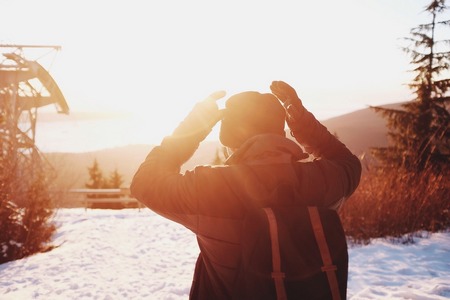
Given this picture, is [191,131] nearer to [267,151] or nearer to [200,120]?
[200,120]

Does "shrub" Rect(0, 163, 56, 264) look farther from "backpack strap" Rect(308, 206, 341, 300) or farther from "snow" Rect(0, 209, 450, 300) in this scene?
"backpack strap" Rect(308, 206, 341, 300)

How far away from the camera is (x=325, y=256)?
1237mm

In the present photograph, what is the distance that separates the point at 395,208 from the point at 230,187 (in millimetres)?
6656

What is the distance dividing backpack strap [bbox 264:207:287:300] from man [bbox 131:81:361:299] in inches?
2.9

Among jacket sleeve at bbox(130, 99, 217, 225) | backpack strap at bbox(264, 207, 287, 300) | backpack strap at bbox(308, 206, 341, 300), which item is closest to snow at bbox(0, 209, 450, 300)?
A: backpack strap at bbox(308, 206, 341, 300)

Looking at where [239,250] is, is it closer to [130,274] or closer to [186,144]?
[186,144]

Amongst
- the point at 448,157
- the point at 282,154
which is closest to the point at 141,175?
the point at 282,154

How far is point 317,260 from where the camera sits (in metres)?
1.24

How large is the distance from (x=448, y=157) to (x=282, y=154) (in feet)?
49.7

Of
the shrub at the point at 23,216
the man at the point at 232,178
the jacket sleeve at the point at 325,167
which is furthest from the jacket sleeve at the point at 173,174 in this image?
the shrub at the point at 23,216

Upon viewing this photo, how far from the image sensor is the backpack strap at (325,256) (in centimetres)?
123

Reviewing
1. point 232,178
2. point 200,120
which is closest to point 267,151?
point 232,178

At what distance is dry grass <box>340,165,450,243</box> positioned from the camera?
22.6 ft

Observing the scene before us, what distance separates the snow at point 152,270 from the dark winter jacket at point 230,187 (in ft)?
10.9
